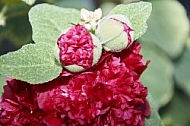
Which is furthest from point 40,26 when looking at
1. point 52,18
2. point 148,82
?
point 148,82

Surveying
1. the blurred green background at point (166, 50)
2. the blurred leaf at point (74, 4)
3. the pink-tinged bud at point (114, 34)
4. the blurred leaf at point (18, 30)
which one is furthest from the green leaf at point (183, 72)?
the pink-tinged bud at point (114, 34)

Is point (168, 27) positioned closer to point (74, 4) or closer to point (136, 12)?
point (74, 4)

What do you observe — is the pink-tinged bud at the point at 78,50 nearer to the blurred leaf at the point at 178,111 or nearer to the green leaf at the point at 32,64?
the green leaf at the point at 32,64

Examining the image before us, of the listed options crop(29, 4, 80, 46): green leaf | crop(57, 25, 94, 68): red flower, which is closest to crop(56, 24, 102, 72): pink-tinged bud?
crop(57, 25, 94, 68): red flower

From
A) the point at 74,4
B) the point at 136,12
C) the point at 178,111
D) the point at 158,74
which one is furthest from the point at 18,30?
the point at 136,12

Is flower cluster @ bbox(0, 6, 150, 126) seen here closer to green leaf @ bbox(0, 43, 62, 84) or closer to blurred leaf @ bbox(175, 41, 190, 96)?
green leaf @ bbox(0, 43, 62, 84)
